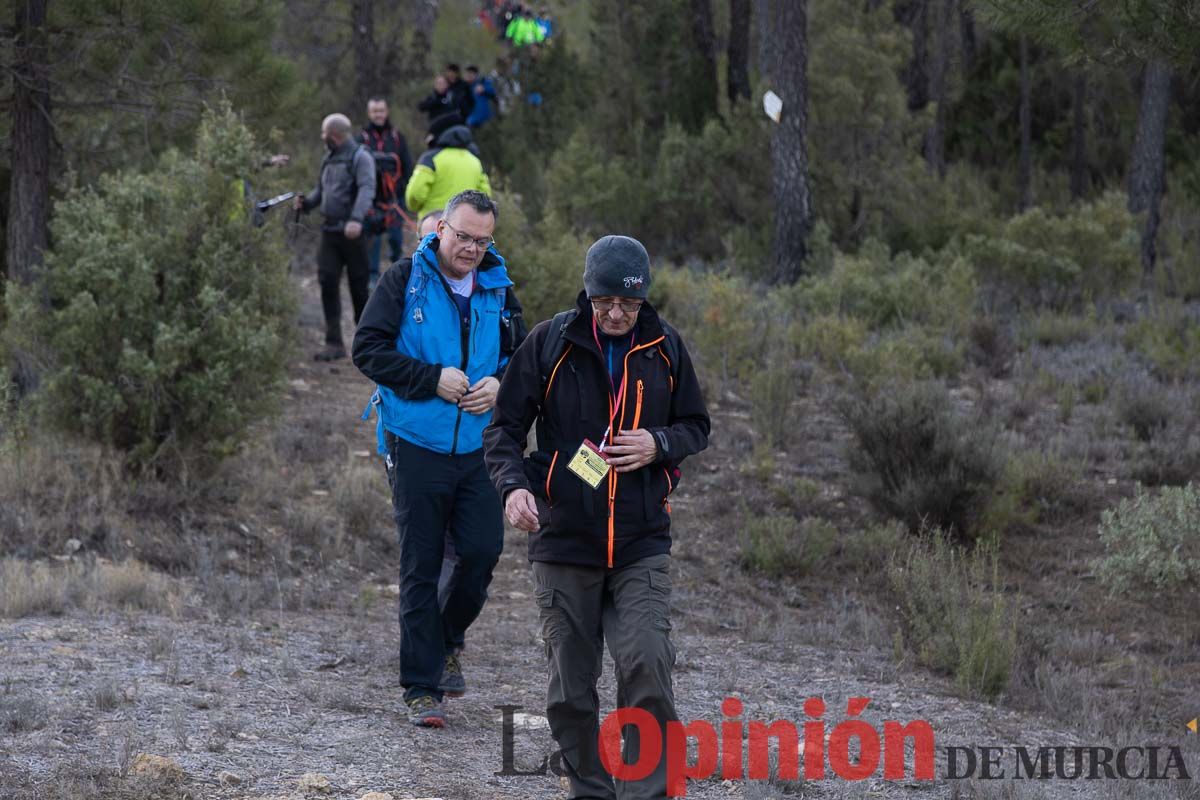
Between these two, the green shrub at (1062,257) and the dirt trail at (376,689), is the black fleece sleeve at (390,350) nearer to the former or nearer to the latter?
the dirt trail at (376,689)

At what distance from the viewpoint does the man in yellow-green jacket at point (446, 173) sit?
1051cm

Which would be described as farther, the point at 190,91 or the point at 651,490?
the point at 190,91

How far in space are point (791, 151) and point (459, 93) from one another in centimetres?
528

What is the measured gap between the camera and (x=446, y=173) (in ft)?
34.5

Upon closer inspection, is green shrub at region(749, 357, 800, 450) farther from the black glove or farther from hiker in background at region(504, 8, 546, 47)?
hiker in background at region(504, 8, 546, 47)

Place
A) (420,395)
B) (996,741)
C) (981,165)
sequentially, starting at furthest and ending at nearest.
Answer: (981,165), (996,741), (420,395)

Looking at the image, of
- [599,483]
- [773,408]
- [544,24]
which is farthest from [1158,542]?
[544,24]

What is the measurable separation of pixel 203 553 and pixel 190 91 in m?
4.04

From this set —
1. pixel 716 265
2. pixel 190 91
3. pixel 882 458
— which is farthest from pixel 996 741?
pixel 716 265

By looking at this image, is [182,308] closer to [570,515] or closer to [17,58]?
[17,58]

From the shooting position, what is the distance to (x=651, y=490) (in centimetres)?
455

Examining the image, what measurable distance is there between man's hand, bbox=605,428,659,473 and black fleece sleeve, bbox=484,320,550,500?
30cm

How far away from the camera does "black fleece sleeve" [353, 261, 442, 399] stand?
5355 mm

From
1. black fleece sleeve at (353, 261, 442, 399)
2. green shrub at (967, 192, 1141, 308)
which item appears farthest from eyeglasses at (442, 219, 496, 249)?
green shrub at (967, 192, 1141, 308)
